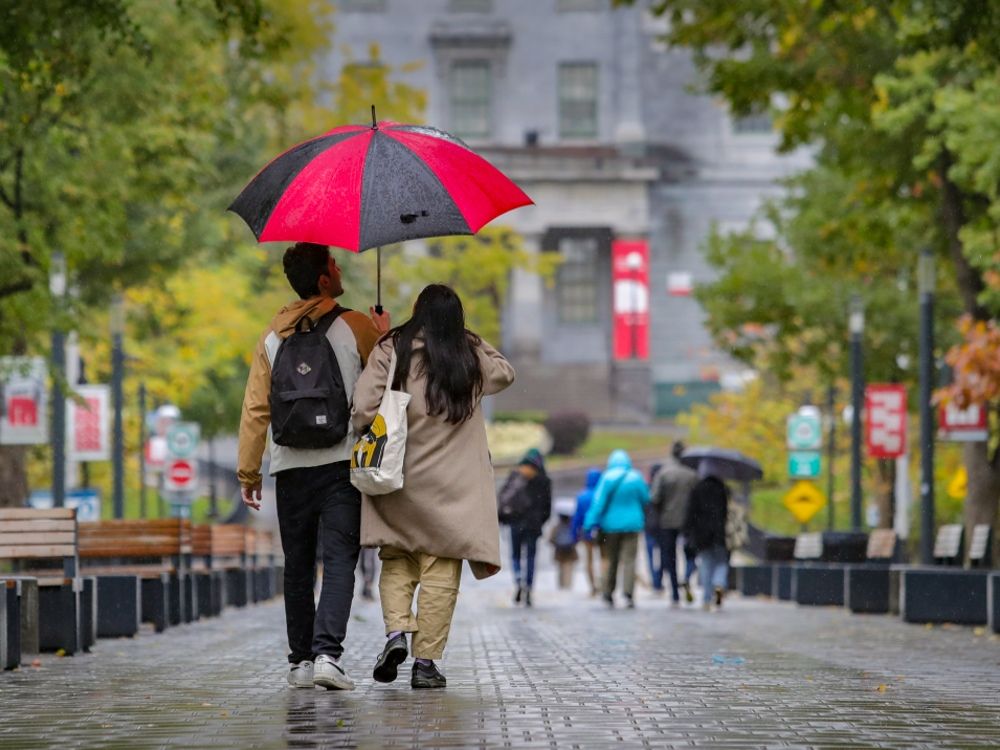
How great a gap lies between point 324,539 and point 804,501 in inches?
1051

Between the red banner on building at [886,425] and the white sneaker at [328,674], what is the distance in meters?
23.2

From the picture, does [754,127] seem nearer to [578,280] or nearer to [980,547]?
[578,280]

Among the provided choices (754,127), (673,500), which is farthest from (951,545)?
(754,127)

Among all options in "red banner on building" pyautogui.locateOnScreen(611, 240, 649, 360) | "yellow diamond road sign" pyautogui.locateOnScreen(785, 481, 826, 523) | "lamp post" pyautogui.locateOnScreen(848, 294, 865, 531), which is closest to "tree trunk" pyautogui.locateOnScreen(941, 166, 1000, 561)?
"lamp post" pyautogui.locateOnScreen(848, 294, 865, 531)

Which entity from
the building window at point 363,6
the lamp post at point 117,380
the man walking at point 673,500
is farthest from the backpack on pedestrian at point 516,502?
the building window at point 363,6

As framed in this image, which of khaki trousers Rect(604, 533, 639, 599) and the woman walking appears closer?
the woman walking

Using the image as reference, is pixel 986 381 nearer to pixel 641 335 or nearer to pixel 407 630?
pixel 407 630

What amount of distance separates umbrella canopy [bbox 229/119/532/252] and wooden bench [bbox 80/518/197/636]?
7.09 meters

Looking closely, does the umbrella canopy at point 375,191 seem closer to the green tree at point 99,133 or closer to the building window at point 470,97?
the green tree at point 99,133

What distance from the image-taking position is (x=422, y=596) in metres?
9.92

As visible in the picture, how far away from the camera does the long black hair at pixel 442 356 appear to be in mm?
9812

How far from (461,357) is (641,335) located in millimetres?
63028

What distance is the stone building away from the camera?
74.7 metres

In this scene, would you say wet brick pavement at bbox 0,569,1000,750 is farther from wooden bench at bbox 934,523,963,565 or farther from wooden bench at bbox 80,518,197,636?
wooden bench at bbox 934,523,963,565
